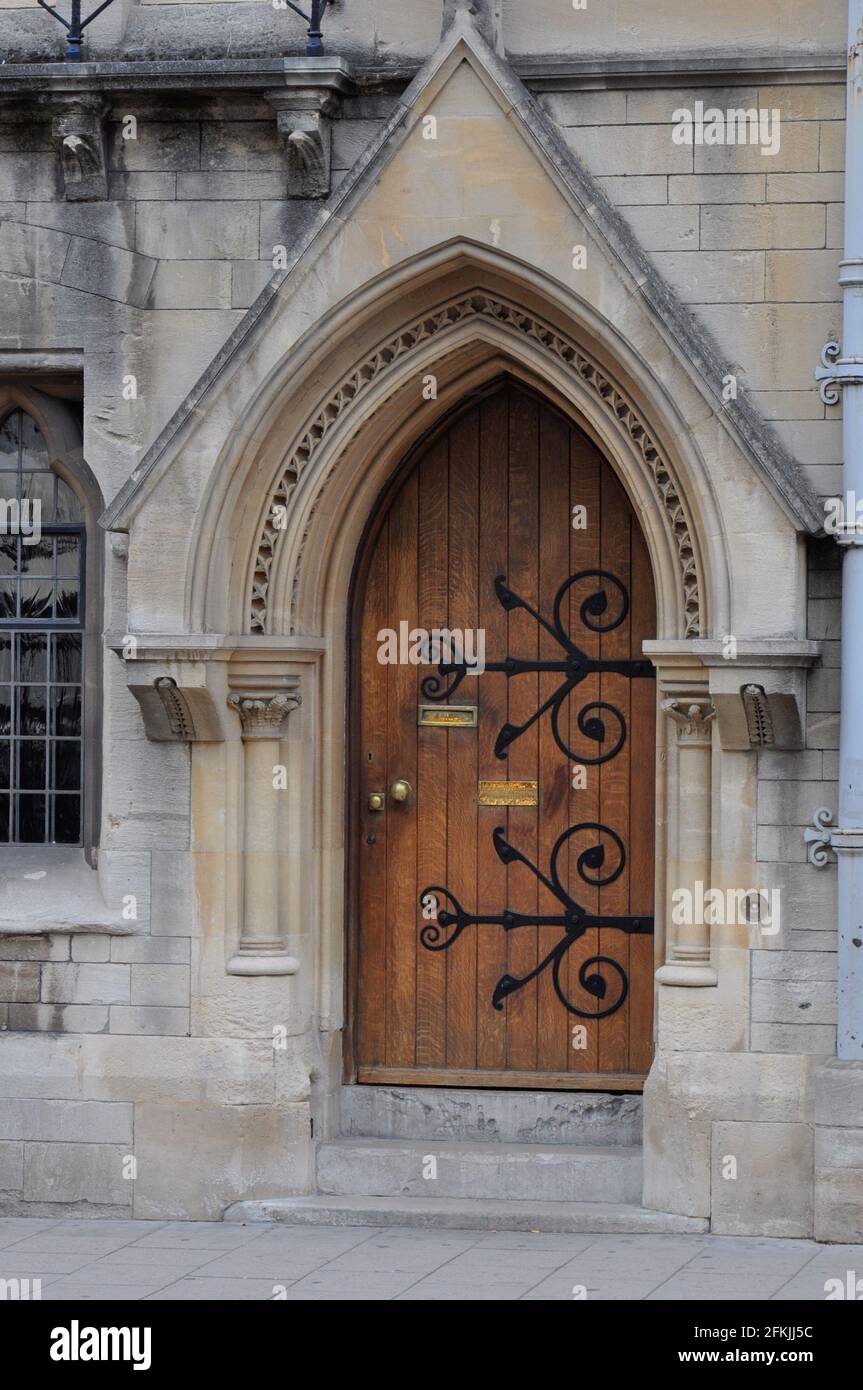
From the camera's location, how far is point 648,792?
378 inches

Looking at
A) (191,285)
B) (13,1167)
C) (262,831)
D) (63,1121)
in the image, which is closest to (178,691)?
(262,831)

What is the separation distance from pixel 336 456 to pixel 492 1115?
9.07ft

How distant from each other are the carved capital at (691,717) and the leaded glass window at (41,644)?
8.38 ft

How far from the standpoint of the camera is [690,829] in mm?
9148

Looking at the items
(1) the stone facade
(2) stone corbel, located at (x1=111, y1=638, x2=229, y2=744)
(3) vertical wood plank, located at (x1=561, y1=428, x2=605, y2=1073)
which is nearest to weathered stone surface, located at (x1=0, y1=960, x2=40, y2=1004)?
(1) the stone facade

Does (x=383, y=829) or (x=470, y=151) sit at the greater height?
(x=470, y=151)

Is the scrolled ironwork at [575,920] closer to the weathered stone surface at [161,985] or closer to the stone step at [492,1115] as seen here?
the stone step at [492,1115]

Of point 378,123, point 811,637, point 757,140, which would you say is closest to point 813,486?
point 811,637

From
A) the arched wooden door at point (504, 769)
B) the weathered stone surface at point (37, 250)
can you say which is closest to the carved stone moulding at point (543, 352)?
the arched wooden door at point (504, 769)

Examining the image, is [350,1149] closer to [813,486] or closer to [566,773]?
[566,773]

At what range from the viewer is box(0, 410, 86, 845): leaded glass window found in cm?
994

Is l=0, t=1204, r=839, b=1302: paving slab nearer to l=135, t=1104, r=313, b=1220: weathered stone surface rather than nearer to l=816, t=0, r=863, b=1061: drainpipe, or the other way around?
l=135, t=1104, r=313, b=1220: weathered stone surface

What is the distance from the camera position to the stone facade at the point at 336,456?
8914 mm

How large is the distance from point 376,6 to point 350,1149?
457 centimetres
